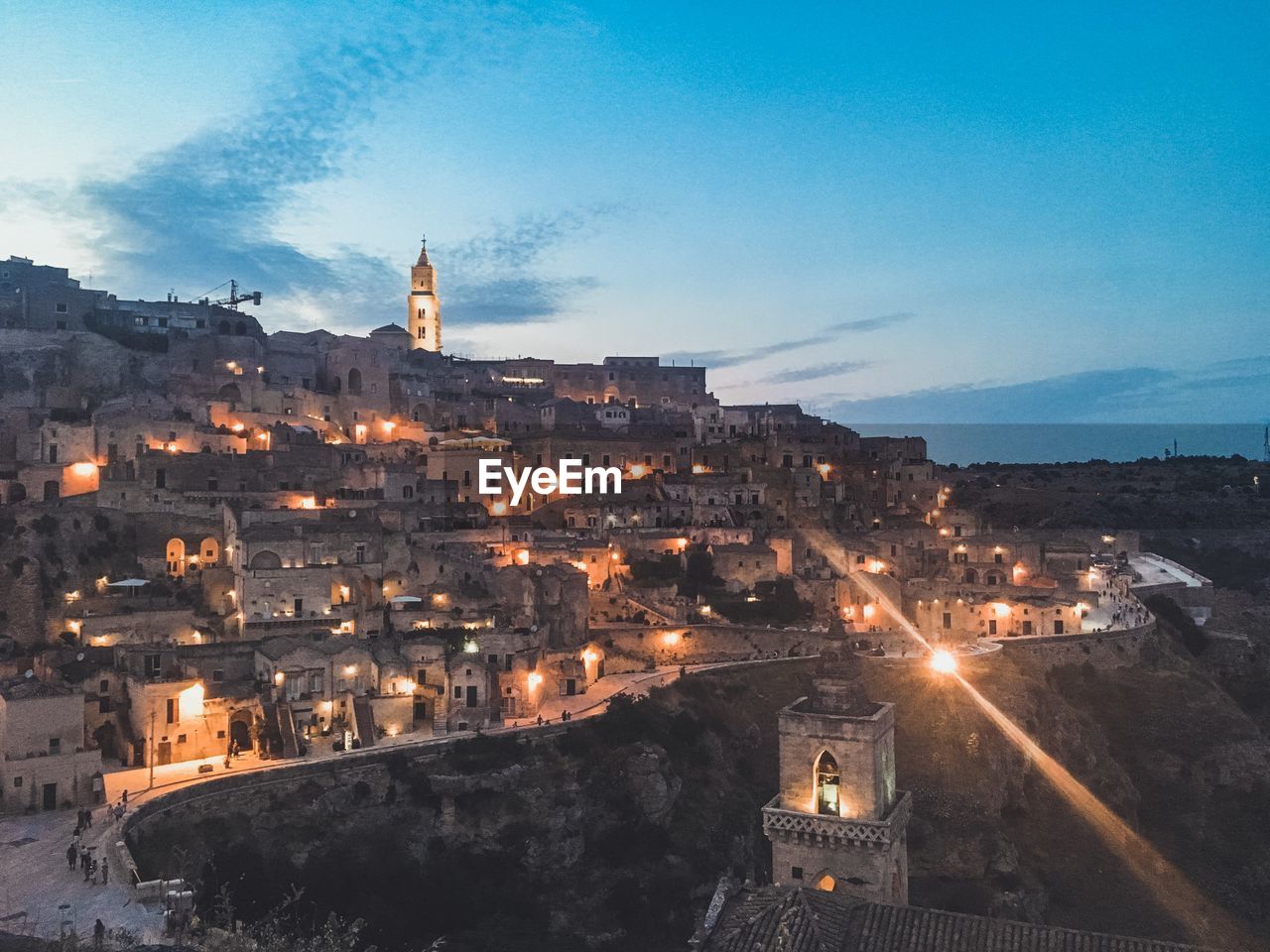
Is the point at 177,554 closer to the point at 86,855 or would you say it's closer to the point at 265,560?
the point at 265,560

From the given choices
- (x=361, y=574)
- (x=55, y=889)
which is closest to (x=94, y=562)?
(x=361, y=574)

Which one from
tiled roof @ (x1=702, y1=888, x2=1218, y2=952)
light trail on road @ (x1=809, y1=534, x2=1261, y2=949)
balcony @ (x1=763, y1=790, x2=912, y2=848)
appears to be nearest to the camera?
tiled roof @ (x1=702, y1=888, x2=1218, y2=952)

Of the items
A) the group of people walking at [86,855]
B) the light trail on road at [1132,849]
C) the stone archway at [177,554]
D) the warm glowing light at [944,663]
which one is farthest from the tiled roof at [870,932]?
the stone archway at [177,554]

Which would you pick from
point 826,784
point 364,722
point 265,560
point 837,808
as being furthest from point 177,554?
point 837,808

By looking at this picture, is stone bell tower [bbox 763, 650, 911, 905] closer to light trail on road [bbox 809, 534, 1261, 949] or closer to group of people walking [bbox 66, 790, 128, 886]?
group of people walking [bbox 66, 790, 128, 886]

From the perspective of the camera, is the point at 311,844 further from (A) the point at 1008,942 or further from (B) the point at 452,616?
(A) the point at 1008,942

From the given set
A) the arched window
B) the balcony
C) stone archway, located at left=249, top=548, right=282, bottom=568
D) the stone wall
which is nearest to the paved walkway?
stone archway, located at left=249, top=548, right=282, bottom=568

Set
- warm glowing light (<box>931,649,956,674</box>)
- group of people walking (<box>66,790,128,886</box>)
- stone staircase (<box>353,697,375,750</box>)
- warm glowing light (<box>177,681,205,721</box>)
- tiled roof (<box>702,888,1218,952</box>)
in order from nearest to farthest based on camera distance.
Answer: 1. tiled roof (<box>702,888,1218,952</box>)
2. group of people walking (<box>66,790,128,886</box>)
3. warm glowing light (<box>177,681,205,721</box>)
4. stone staircase (<box>353,697,375,750</box>)
5. warm glowing light (<box>931,649,956,674</box>)
